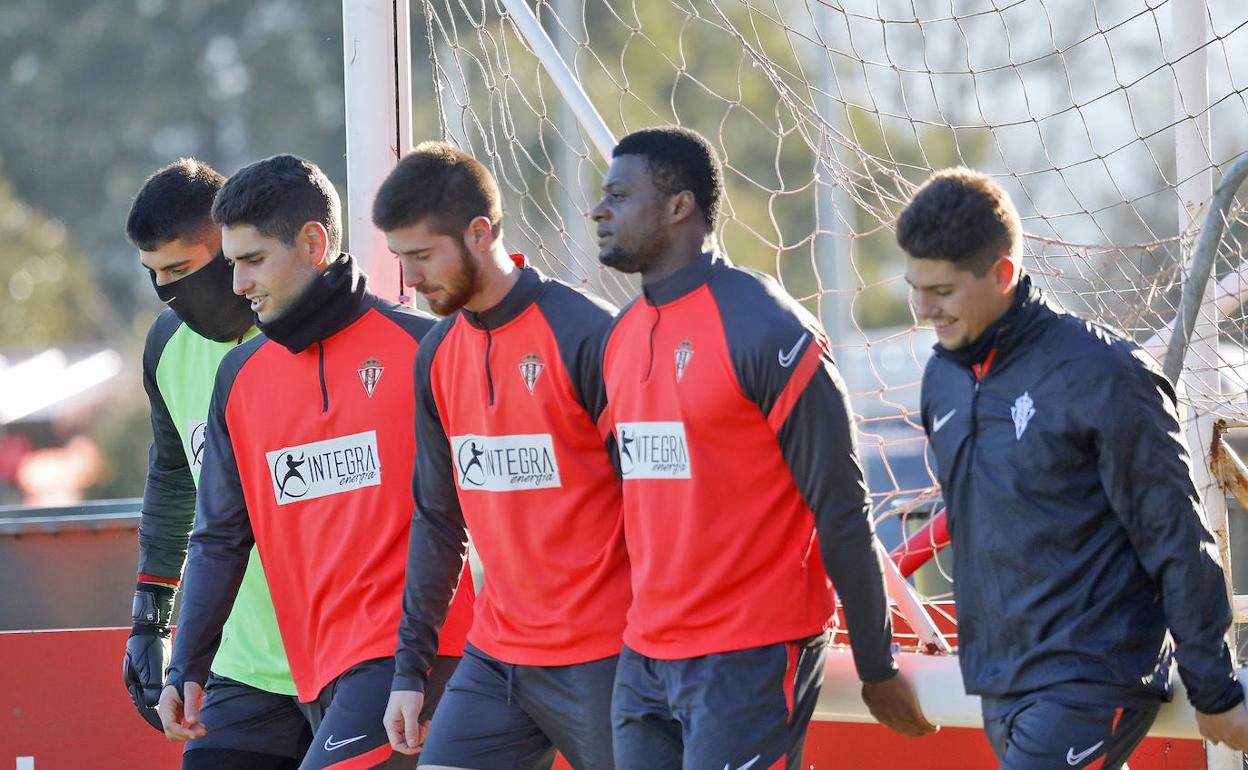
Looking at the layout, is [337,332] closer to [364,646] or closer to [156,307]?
[364,646]

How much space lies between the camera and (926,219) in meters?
3.24

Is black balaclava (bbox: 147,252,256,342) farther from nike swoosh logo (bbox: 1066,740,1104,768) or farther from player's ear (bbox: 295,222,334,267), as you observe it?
nike swoosh logo (bbox: 1066,740,1104,768)

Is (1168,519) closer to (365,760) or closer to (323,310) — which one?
(365,760)

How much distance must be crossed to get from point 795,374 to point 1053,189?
733 inches

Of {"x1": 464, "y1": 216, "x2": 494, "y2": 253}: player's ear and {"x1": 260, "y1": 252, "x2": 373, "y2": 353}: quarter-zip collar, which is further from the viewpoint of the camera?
{"x1": 260, "y1": 252, "x2": 373, "y2": 353}: quarter-zip collar

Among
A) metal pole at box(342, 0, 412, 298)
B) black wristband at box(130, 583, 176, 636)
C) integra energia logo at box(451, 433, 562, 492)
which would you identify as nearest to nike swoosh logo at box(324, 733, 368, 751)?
integra energia logo at box(451, 433, 562, 492)

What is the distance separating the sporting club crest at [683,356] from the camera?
3.42m

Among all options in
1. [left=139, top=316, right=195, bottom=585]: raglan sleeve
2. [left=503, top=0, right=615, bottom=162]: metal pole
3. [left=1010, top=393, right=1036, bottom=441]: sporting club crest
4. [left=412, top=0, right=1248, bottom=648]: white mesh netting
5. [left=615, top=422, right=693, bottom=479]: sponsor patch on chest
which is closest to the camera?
[left=1010, top=393, right=1036, bottom=441]: sporting club crest

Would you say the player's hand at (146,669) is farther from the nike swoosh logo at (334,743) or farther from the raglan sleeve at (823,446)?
the raglan sleeve at (823,446)

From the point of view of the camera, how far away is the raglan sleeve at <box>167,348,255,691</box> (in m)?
4.18

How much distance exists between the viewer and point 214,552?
422cm

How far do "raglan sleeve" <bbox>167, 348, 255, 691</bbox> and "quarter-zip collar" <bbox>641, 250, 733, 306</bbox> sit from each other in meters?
1.30

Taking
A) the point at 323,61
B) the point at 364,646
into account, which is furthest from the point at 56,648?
the point at 323,61

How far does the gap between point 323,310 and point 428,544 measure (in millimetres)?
687
